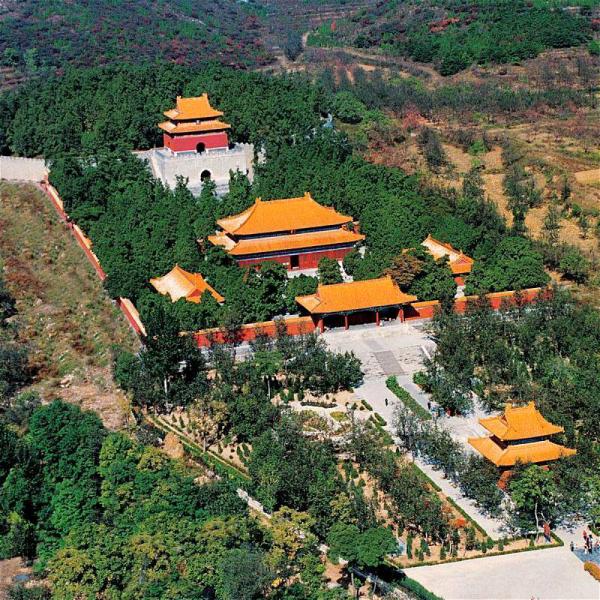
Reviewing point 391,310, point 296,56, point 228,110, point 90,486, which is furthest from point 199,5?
point 90,486

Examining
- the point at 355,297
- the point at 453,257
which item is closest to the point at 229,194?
the point at 453,257

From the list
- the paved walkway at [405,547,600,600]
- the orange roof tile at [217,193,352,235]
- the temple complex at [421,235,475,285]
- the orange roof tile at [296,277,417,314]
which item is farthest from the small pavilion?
the paved walkway at [405,547,600,600]

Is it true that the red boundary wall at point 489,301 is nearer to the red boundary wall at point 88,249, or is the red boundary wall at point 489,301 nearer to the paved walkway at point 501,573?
the paved walkway at point 501,573

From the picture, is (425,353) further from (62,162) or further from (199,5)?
(199,5)

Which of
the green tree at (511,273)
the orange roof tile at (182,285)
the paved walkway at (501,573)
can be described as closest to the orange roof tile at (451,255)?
the green tree at (511,273)

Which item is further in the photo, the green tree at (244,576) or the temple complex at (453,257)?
the temple complex at (453,257)

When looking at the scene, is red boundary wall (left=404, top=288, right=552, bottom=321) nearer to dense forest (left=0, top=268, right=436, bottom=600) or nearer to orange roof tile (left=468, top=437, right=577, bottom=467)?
dense forest (left=0, top=268, right=436, bottom=600)
